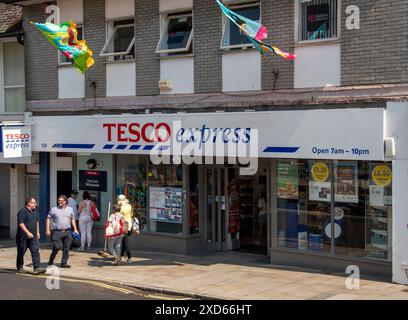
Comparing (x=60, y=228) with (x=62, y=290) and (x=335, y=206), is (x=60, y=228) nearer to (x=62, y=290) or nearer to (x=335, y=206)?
(x=62, y=290)

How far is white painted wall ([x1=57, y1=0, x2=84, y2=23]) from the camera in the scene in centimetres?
1714

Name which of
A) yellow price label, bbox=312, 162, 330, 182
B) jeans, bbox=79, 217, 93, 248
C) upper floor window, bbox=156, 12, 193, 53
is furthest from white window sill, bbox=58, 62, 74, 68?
yellow price label, bbox=312, 162, 330, 182

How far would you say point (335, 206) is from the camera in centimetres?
1306

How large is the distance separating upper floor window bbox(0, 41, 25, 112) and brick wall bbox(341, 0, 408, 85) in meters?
10.7

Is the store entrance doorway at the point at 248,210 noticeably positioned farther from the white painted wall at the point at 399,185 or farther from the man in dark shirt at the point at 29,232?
the man in dark shirt at the point at 29,232

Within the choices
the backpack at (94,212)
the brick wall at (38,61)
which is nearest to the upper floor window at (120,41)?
the brick wall at (38,61)

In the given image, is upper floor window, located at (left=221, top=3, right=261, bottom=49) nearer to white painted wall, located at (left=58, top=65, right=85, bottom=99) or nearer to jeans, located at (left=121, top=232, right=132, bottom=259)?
white painted wall, located at (left=58, top=65, right=85, bottom=99)

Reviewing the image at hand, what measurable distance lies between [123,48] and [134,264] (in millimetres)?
5854

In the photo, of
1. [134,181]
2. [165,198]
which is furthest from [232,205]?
[134,181]

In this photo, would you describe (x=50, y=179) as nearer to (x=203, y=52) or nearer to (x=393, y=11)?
(x=203, y=52)

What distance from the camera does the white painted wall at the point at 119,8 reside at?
52.9 feet

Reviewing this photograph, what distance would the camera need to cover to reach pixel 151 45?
1572cm

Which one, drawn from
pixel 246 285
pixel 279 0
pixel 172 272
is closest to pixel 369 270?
pixel 246 285

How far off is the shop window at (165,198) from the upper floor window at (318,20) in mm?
4796
